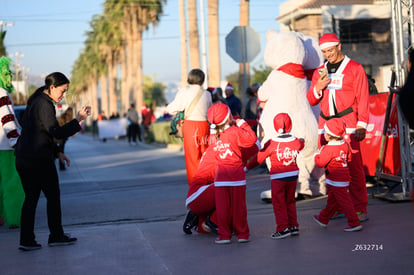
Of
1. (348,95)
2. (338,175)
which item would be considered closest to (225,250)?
(338,175)

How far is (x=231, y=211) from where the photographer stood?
22.5ft

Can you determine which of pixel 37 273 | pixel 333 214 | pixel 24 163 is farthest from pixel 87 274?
pixel 333 214

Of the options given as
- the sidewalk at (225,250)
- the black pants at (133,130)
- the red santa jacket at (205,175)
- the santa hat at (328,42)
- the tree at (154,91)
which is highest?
the santa hat at (328,42)

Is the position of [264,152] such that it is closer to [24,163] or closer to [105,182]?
[24,163]

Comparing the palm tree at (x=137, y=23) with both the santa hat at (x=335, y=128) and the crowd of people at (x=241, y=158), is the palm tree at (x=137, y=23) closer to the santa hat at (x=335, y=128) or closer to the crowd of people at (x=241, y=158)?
the crowd of people at (x=241, y=158)

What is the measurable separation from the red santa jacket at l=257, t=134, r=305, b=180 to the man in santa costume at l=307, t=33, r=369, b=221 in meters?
0.71

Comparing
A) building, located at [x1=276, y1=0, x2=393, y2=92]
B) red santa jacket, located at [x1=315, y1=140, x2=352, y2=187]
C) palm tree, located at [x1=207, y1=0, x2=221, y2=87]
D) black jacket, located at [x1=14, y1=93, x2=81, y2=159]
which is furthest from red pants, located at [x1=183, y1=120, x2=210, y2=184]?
building, located at [x1=276, y1=0, x2=393, y2=92]

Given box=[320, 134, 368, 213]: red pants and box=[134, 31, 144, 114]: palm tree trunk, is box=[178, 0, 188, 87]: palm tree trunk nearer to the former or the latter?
box=[134, 31, 144, 114]: palm tree trunk

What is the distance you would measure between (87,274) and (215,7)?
21.2m

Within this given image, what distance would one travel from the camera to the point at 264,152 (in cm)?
708

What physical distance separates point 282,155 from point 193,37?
23217 millimetres

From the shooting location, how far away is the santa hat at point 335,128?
7.07 metres

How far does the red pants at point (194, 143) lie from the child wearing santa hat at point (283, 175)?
238cm

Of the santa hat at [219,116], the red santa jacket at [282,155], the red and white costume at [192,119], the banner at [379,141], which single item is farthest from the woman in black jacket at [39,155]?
the banner at [379,141]
